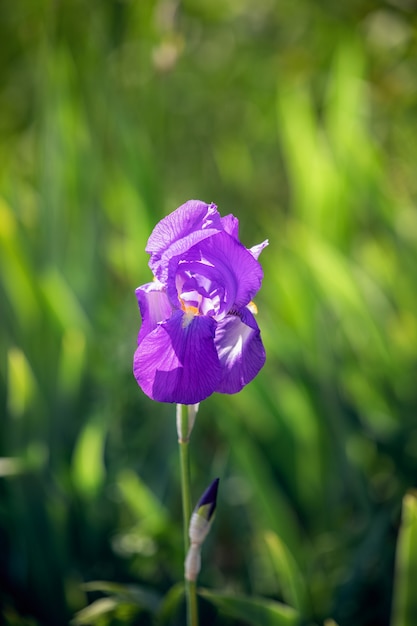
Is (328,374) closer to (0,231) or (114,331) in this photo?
(114,331)

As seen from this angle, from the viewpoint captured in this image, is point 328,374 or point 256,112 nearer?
point 328,374

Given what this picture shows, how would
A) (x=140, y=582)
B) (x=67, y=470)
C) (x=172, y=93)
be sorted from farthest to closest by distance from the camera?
(x=172, y=93) → (x=67, y=470) → (x=140, y=582)

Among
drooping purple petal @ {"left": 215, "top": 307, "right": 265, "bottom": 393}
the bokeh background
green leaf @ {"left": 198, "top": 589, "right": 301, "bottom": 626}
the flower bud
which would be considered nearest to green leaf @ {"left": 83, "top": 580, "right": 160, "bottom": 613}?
the bokeh background

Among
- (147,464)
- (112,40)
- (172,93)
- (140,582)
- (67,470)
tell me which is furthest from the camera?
(172,93)

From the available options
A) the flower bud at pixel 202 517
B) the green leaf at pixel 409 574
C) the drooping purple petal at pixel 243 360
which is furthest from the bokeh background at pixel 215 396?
the drooping purple petal at pixel 243 360

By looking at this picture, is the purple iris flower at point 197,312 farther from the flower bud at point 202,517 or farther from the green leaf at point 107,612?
the green leaf at point 107,612

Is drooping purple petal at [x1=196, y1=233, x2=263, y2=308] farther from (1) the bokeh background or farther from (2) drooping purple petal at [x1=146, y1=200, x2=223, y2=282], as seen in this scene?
(1) the bokeh background

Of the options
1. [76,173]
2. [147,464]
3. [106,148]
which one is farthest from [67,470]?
[106,148]
